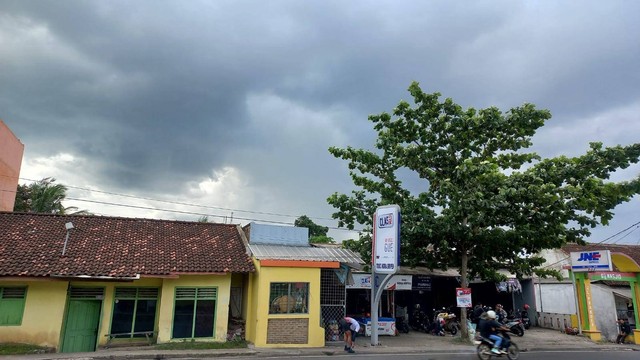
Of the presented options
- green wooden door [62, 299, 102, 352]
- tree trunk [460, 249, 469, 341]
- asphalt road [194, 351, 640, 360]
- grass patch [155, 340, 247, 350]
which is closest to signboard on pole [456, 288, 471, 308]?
tree trunk [460, 249, 469, 341]

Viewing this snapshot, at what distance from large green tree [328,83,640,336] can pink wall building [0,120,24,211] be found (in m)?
16.1

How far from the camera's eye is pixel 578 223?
17.5 meters

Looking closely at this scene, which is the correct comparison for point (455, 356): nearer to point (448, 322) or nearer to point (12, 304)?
point (448, 322)

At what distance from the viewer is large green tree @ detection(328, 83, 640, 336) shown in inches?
637

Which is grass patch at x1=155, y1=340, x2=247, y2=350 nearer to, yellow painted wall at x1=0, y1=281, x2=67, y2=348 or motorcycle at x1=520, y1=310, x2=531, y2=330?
yellow painted wall at x1=0, y1=281, x2=67, y2=348

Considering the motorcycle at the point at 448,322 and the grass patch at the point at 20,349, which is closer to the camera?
the grass patch at the point at 20,349

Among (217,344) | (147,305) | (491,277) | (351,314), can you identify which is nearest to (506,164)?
(491,277)

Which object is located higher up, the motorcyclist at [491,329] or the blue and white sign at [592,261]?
the blue and white sign at [592,261]

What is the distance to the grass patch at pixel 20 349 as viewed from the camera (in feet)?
45.6

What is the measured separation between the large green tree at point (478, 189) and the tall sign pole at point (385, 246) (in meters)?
1.55

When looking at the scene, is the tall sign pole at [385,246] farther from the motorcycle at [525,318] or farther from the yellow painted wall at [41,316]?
the motorcycle at [525,318]

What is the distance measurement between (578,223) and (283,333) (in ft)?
42.6

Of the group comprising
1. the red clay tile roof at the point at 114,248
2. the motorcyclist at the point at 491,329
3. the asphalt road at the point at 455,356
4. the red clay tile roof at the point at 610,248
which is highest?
the red clay tile roof at the point at 610,248

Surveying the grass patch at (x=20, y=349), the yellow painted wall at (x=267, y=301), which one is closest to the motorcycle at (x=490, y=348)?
the yellow painted wall at (x=267, y=301)
